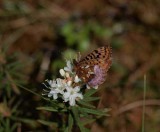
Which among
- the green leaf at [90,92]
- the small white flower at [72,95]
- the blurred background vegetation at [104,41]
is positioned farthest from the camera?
the blurred background vegetation at [104,41]

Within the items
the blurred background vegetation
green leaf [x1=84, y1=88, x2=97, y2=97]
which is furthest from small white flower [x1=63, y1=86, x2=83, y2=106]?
A: the blurred background vegetation

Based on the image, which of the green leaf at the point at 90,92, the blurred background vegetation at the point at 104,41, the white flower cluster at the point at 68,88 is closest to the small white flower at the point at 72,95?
the white flower cluster at the point at 68,88

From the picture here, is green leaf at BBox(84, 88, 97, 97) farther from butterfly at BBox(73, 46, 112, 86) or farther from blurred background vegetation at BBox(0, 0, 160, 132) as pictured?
blurred background vegetation at BBox(0, 0, 160, 132)

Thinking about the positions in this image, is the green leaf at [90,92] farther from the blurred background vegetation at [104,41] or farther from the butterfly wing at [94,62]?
the blurred background vegetation at [104,41]

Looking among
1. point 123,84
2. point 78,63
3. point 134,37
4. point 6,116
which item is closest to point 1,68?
point 6,116

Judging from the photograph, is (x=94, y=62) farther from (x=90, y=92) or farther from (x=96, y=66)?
(x=90, y=92)
